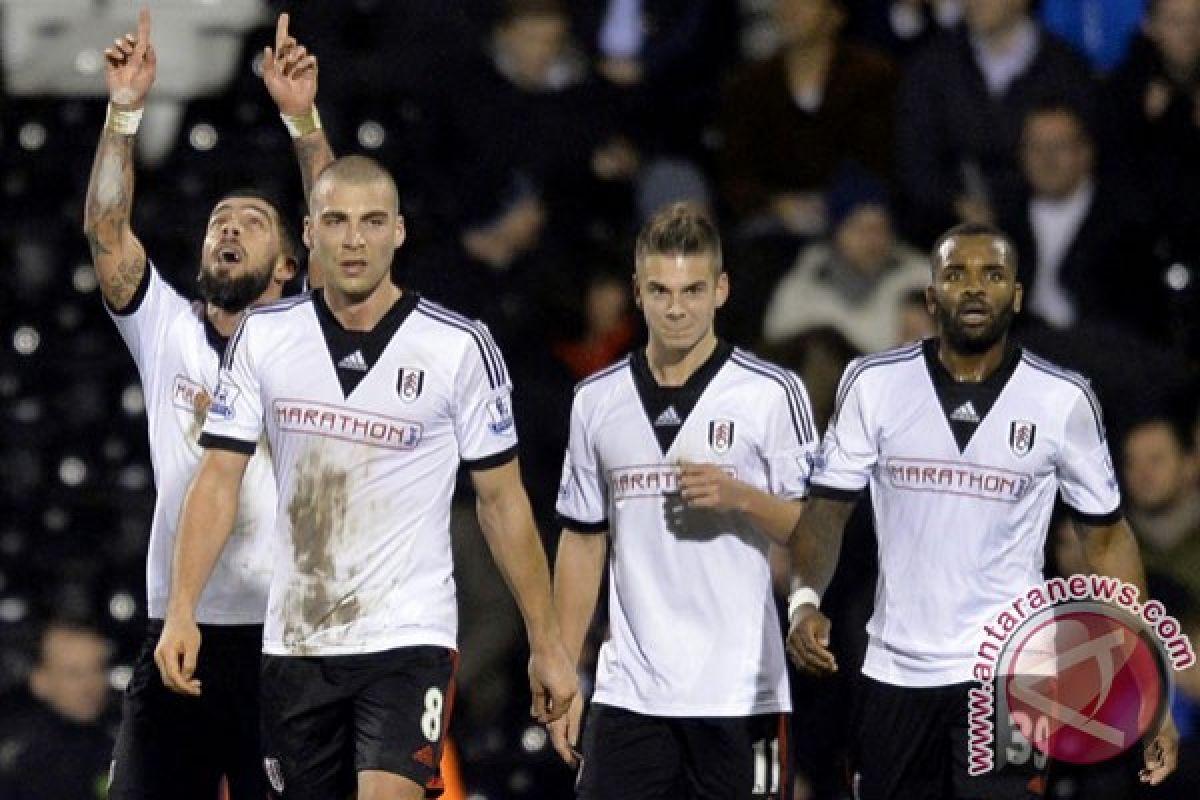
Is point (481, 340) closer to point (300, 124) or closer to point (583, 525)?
point (583, 525)

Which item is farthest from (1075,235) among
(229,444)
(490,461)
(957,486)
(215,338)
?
(229,444)

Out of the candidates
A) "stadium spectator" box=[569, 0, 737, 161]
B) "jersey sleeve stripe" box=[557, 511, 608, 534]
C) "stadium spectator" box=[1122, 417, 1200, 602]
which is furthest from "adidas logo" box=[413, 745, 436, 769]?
"stadium spectator" box=[569, 0, 737, 161]

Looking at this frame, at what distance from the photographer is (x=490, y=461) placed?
296 inches

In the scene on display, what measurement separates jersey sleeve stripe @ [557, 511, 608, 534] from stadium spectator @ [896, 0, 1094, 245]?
343cm

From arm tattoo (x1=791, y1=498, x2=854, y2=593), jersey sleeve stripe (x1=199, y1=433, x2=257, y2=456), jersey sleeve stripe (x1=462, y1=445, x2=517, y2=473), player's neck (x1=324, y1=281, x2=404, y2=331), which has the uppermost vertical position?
player's neck (x1=324, y1=281, x2=404, y2=331)

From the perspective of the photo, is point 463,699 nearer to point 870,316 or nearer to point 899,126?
point 870,316

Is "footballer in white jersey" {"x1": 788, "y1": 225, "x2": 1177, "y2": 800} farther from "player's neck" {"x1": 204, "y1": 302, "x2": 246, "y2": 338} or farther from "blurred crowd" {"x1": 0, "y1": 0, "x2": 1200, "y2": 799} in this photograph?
"blurred crowd" {"x1": 0, "y1": 0, "x2": 1200, "y2": 799}

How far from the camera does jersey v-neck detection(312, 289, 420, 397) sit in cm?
745

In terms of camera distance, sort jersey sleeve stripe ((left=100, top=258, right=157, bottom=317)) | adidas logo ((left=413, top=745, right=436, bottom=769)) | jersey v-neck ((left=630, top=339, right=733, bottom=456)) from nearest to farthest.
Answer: adidas logo ((left=413, top=745, right=436, bottom=769)) → jersey v-neck ((left=630, top=339, right=733, bottom=456)) → jersey sleeve stripe ((left=100, top=258, right=157, bottom=317))

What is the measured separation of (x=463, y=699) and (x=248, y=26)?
11.2ft

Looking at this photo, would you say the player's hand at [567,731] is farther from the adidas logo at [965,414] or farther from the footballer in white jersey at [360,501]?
the adidas logo at [965,414]

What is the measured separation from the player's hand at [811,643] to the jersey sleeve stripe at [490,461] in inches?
38.1

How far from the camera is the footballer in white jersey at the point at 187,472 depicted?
8.08 metres

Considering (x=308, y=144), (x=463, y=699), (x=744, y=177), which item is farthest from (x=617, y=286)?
(x=308, y=144)
